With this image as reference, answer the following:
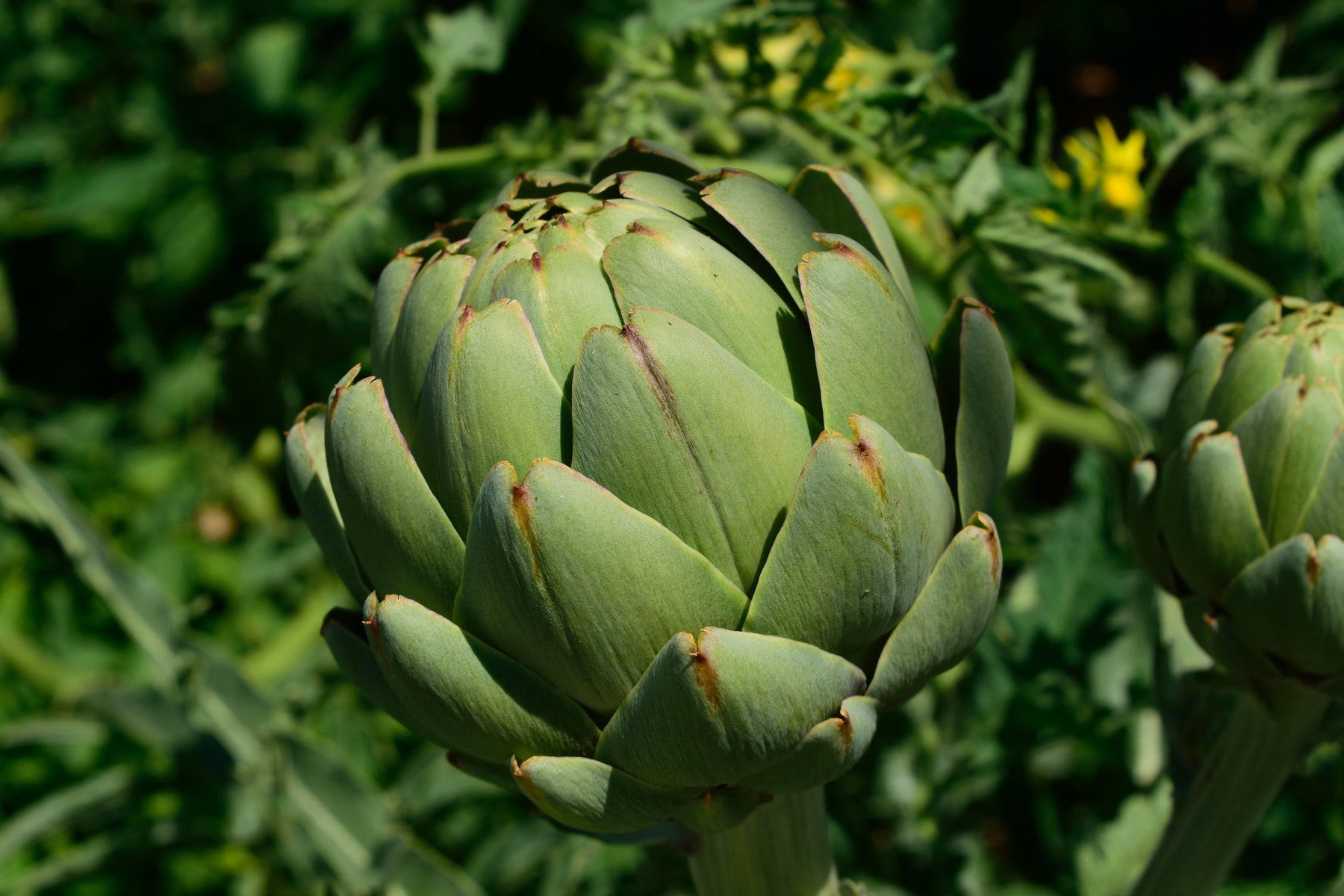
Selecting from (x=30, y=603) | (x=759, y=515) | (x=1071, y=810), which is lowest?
(x=1071, y=810)

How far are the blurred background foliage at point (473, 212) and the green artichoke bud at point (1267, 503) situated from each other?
0.33 feet

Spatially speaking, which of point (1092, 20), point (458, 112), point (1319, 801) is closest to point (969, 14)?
point (1092, 20)

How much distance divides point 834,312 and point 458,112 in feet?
4.94

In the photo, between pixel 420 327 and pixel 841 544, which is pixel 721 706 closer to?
pixel 841 544

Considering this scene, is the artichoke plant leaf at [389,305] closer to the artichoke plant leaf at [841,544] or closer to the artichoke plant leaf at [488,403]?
the artichoke plant leaf at [488,403]

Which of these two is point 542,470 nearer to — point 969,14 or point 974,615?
point 974,615

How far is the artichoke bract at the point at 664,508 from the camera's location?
0.51 metres

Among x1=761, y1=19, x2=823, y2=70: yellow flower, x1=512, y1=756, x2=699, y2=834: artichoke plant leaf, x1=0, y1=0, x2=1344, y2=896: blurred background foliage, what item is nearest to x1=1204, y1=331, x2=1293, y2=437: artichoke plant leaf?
x1=0, y1=0, x2=1344, y2=896: blurred background foliage

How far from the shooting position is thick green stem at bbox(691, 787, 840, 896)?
63 centimetres

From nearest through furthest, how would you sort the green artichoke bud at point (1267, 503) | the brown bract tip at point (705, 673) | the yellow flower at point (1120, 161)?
the brown bract tip at point (705, 673), the green artichoke bud at point (1267, 503), the yellow flower at point (1120, 161)

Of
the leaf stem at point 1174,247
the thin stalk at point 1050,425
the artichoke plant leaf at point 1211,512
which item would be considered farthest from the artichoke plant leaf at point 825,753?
the thin stalk at point 1050,425

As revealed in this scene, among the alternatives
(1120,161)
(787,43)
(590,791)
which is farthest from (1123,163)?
(590,791)

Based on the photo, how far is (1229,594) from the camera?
25.0 inches

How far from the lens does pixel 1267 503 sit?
0.63m
